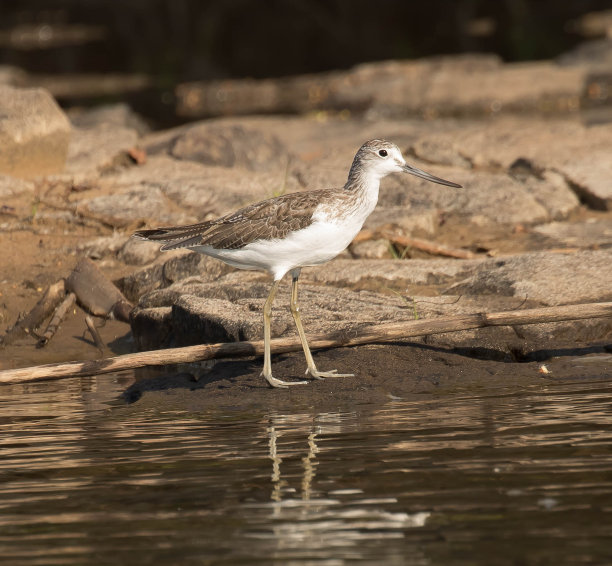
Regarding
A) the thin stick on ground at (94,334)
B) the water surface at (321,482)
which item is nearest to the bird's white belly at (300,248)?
the water surface at (321,482)

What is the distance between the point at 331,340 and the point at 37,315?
119 inches

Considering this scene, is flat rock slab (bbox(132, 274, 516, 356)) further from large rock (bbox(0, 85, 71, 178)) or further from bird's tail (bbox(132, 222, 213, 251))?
large rock (bbox(0, 85, 71, 178))

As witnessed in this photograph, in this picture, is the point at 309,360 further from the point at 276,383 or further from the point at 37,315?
the point at 37,315

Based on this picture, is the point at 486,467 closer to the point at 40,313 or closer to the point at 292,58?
the point at 40,313

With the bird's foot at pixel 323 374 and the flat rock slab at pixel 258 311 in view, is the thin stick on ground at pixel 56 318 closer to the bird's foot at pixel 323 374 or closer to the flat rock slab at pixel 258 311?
the flat rock slab at pixel 258 311

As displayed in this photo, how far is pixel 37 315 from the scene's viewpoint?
364 inches

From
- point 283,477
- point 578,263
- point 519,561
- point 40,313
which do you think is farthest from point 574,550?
point 40,313

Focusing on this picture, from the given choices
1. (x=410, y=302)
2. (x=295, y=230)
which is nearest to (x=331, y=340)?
(x=295, y=230)

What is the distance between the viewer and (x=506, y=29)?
121ft

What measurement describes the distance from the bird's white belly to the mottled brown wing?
0.05m

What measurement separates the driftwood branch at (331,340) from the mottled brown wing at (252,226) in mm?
720

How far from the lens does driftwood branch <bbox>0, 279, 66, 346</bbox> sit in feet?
30.0

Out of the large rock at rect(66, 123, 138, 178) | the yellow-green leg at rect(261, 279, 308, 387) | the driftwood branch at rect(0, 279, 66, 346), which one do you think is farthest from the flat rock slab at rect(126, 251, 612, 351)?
the large rock at rect(66, 123, 138, 178)

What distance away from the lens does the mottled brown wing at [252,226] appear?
715 centimetres
